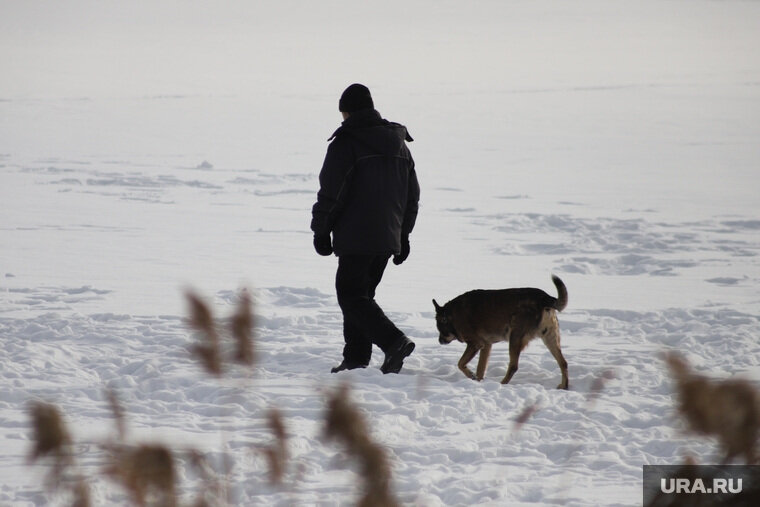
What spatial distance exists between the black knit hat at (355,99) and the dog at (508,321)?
152cm

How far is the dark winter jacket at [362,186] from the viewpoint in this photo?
6.20m

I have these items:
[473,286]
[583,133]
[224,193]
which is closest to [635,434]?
[473,286]

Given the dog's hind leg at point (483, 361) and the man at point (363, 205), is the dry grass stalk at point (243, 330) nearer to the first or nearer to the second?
the man at point (363, 205)

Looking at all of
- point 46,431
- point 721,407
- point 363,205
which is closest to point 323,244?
point 363,205

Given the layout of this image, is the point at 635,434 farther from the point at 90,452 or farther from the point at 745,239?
the point at 745,239

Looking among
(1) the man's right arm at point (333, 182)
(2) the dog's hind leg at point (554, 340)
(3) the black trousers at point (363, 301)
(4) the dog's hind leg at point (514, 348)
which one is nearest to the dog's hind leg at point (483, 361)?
(4) the dog's hind leg at point (514, 348)

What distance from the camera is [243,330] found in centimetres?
133

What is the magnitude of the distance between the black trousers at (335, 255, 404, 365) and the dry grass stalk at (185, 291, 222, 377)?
4965 mm

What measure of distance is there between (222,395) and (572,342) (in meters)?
3.58

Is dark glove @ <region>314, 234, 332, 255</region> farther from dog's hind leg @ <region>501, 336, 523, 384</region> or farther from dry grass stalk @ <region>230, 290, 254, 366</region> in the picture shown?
dry grass stalk @ <region>230, 290, 254, 366</region>

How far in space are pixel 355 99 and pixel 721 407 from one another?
5321 mm

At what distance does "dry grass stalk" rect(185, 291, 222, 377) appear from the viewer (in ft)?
4.25

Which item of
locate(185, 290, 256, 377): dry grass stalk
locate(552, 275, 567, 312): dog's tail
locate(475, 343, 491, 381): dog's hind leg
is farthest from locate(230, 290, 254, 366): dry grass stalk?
locate(475, 343, 491, 381): dog's hind leg

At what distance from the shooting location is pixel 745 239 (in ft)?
50.5
